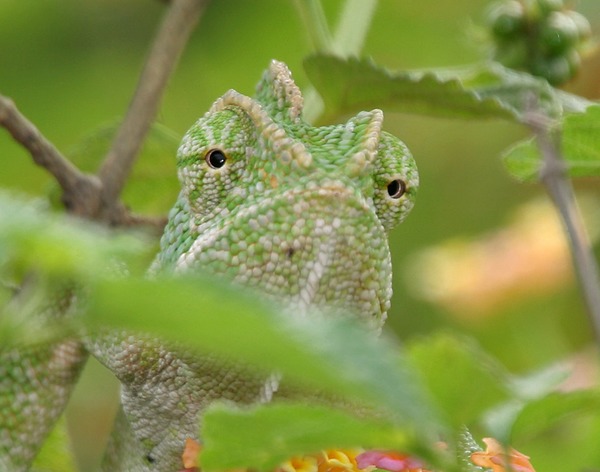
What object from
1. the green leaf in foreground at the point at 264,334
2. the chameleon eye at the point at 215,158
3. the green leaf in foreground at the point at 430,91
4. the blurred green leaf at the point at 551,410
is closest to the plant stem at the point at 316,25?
the green leaf in foreground at the point at 430,91

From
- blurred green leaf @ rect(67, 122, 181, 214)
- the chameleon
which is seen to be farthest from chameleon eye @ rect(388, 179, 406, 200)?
blurred green leaf @ rect(67, 122, 181, 214)

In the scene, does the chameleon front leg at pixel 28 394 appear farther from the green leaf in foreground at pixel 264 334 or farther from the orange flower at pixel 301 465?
the green leaf in foreground at pixel 264 334

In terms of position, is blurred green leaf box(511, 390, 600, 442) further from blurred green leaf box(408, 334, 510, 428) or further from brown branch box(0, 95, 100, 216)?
brown branch box(0, 95, 100, 216)

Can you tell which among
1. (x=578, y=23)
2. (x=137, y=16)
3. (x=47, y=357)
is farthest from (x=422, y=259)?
(x=47, y=357)

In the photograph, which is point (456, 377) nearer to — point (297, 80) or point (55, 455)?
point (55, 455)

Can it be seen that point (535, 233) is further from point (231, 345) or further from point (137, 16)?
point (231, 345)

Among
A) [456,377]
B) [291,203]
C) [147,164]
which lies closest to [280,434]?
[456,377]
